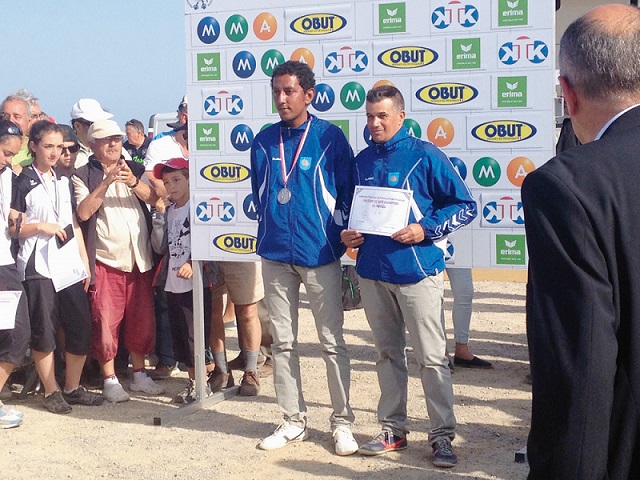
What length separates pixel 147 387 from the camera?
6.91 m

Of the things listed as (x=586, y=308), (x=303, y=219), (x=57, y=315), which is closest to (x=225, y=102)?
(x=303, y=219)

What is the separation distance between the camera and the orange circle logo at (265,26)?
228 inches

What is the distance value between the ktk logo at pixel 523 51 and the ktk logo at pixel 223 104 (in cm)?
181

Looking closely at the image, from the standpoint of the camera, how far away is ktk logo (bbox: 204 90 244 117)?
598cm

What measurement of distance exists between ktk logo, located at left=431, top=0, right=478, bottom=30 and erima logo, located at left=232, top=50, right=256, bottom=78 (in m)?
1.28

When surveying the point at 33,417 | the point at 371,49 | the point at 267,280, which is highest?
the point at 371,49

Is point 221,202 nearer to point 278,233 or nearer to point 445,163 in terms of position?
point 278,233

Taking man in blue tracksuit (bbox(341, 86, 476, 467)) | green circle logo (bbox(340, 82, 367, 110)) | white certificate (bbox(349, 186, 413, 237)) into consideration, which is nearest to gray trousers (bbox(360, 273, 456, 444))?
man in blue tracksuit (bbox(341, 86, 476, 467))

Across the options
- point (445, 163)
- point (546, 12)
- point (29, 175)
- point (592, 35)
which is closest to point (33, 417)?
point (29, 175)

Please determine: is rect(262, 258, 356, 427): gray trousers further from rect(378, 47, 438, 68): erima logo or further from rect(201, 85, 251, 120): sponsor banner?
rect(378, 47, 438, 68): erima logo

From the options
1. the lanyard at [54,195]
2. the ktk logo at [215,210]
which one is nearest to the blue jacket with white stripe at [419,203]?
the ktk logo at [215,210]

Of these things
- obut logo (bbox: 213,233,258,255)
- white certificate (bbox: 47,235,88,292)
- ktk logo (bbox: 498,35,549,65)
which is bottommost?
white certificate (bbox: 47,235,88,292)

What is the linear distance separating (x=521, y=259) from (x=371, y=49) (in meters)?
1.61

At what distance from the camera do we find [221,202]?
6.09 meters
